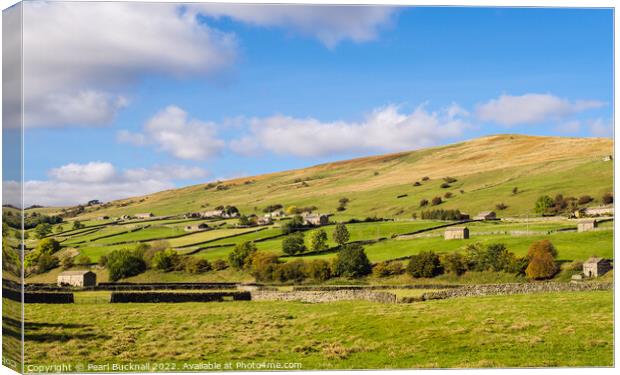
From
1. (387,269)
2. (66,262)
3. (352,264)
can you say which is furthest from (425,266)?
(66,262)

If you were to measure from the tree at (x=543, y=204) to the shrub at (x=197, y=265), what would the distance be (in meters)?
17.4

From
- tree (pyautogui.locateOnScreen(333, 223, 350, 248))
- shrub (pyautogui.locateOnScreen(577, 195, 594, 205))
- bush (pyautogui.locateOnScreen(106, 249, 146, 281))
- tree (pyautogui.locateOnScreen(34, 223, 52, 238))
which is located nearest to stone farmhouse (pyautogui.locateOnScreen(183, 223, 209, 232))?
bush (pyautogui.locateOnScreen(106, 249, 146, 281))

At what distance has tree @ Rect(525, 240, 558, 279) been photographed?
89.0 feet

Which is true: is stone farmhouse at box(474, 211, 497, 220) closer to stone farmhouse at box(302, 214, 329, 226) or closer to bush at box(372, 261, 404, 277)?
bush at box(372, 261, 404, 277)

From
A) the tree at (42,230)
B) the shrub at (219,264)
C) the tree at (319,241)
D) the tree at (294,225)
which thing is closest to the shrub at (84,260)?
the tree at (42,230)

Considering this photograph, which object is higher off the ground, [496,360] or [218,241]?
[218,241]

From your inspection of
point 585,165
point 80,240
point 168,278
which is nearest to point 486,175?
point 585,165

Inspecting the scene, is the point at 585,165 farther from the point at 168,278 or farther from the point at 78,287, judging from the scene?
the point at 78,287

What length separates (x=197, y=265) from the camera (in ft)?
91.2

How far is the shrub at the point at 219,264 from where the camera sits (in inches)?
1108

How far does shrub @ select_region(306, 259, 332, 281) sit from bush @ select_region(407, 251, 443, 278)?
336cm

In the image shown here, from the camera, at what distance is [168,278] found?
2631 centimetres

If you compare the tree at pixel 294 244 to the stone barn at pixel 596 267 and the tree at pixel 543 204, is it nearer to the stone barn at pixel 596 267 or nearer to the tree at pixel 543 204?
the stone barn at pixel 596 267

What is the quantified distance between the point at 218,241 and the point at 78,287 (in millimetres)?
6799
